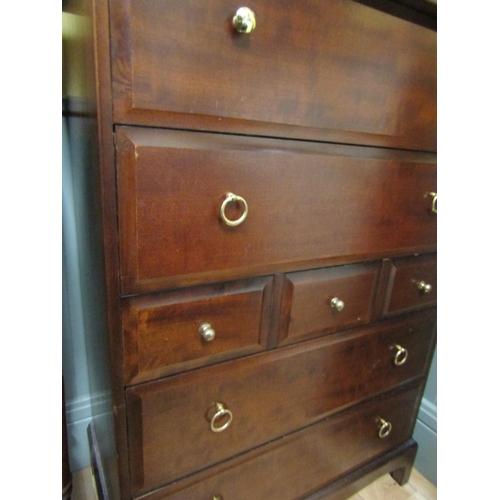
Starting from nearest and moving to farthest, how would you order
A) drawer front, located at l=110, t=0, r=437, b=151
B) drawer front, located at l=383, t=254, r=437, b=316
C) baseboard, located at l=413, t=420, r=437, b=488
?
1. drawer front, located at l=110, t=0, r=437, b=151
2. drawer front, located at l=383, t=254, r=437, b=316
3. baseboard, located at l=413, t=420, r=437, b=488

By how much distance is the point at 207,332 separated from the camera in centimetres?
52

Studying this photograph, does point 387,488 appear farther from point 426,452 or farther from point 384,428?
point 384,428

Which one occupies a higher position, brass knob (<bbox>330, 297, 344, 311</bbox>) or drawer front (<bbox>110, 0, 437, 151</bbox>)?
drawer front (<bbox>110, 0, 437, 151</bbox>)

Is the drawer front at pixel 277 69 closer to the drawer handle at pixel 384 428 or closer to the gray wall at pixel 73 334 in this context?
the gray wall at pixel 73 334

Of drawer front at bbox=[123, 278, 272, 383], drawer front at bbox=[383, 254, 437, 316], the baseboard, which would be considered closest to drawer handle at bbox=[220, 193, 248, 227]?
drawer front at bbox=[123, 278, 272, 383]

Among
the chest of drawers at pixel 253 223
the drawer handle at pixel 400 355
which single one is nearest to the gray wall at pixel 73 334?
the chest of drawers at pixel 253 223

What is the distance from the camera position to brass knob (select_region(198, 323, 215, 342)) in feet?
1.71

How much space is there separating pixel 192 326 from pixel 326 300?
0.27 m

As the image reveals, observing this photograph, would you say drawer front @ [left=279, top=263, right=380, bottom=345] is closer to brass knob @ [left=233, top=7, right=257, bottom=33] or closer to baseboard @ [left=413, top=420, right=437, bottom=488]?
brass knob @ [left=233, top=7, right=257, bottom=33]

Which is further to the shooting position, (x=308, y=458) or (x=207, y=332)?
(x=308, y=458)

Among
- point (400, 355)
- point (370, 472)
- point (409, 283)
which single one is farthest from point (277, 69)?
point (370, 472)
